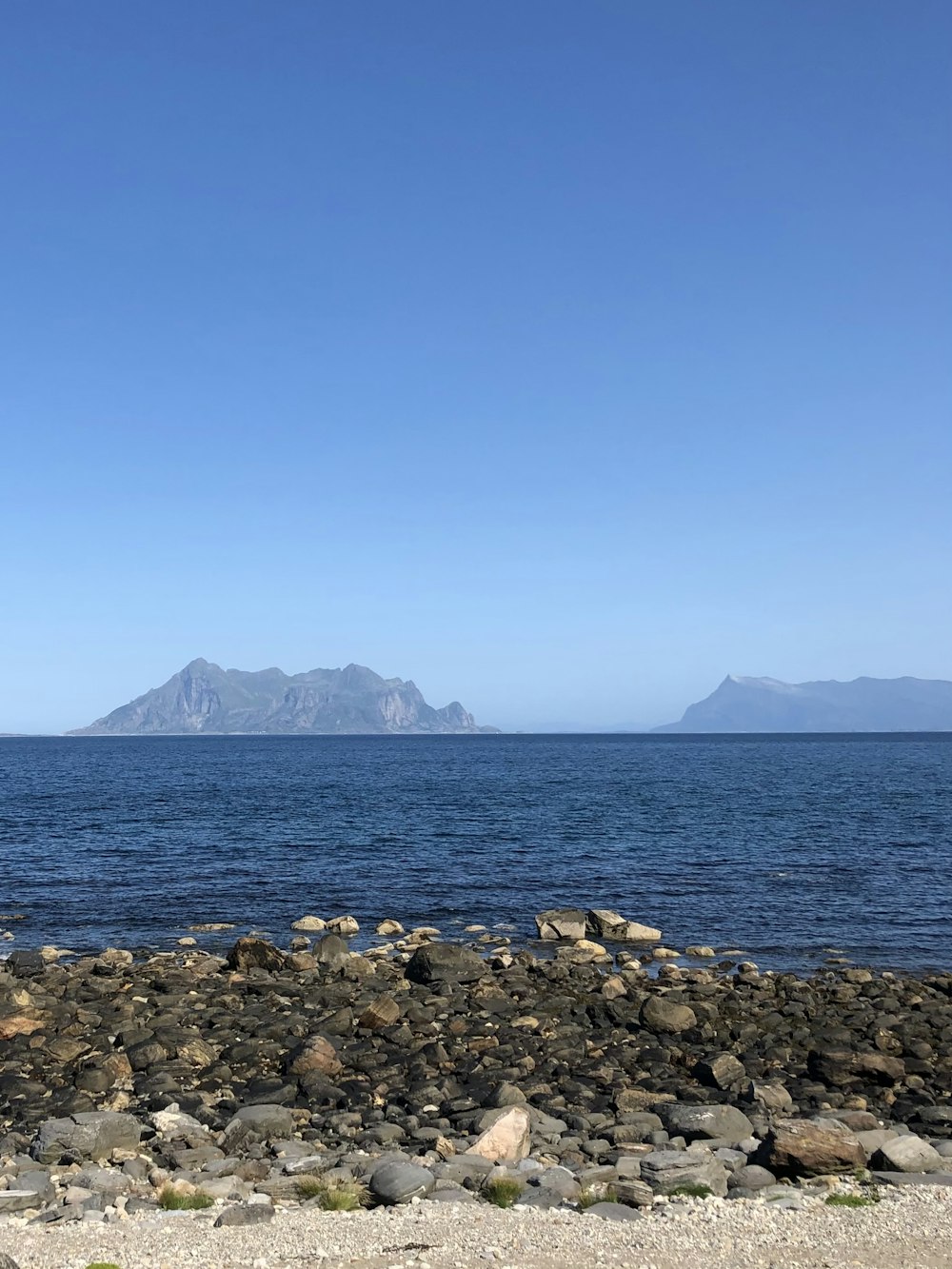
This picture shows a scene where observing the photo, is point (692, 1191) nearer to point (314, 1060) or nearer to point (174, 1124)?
point (174, 1124)

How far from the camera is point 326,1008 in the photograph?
26203 mm

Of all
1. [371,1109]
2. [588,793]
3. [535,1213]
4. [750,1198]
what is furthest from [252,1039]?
[588,793]

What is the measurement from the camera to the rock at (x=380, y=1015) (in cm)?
2434

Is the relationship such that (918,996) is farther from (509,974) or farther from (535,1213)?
(535,1213)

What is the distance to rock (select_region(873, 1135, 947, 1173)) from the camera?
15852 millimetres

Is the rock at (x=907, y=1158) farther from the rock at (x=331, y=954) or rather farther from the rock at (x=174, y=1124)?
the rock at (x=331, y=954)

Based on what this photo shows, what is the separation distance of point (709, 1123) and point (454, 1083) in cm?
546

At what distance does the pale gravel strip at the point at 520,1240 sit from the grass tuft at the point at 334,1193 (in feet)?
1.09

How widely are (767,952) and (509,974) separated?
1044cm

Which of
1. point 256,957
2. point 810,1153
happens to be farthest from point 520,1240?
point 256,957

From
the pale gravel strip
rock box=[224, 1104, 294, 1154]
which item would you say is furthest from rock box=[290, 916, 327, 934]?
the pale gravel strip

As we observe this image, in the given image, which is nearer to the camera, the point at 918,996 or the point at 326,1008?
the point at 326,1008

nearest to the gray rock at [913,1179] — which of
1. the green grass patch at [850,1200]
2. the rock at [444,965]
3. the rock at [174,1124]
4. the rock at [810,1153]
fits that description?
the rock at [810,1153]

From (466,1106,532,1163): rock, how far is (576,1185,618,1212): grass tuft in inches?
73.0
